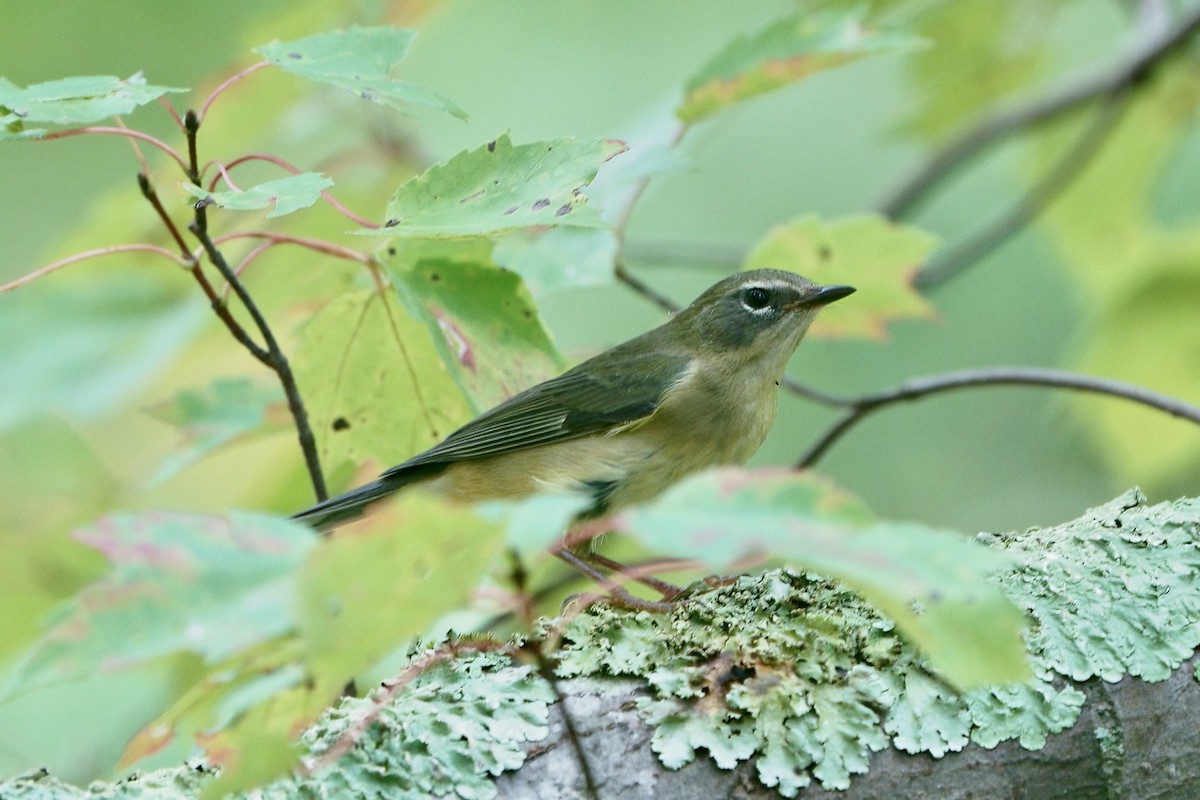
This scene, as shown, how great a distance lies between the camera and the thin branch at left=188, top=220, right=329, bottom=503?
2307 millimetres

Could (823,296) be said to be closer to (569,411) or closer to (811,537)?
(569,411)

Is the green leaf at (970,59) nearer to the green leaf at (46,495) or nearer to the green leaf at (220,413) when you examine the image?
the green leaf at (220,413)

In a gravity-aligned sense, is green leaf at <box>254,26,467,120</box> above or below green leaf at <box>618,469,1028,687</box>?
above

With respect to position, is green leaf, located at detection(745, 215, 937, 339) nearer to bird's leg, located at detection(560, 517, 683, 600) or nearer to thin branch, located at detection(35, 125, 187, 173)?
bird's leg, located at detection(560, 517, 683, 600)

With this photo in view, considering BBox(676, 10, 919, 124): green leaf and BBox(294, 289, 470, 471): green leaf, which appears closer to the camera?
BBox(294, 289, 470, 471): green leaf

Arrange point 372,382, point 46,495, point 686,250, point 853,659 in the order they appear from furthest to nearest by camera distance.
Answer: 1. point 686,250
2. point 46,495
3. point 372,382
4. point 853,659

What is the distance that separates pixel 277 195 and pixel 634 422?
1.98 m

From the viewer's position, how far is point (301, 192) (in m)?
1.79

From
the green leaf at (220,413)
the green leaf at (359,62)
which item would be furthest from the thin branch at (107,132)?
the green leaf at (220,413)

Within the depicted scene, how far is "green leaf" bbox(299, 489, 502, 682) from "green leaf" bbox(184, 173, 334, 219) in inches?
29.8

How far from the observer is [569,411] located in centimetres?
373

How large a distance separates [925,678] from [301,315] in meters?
1.88

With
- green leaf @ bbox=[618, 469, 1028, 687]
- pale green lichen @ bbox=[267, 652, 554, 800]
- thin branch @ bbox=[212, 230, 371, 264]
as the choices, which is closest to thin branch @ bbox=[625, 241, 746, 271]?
thin branch @ bbox=[212, 230, 371, 264]

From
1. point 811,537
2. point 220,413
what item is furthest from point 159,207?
point 811,537
